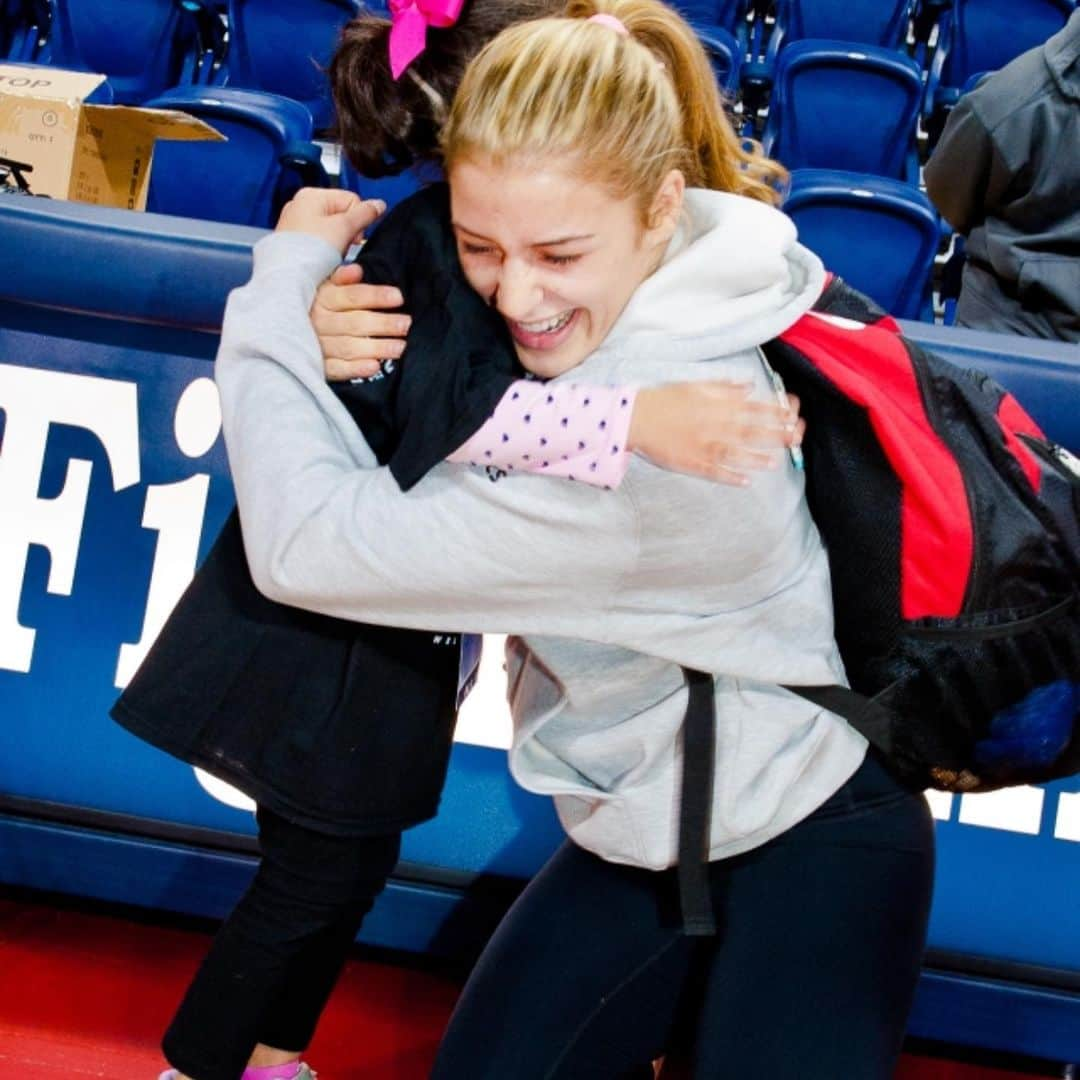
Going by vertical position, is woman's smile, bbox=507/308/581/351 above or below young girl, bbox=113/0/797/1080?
above

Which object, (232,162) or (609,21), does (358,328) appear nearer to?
(609,21)

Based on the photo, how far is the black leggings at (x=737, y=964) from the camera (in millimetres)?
1387

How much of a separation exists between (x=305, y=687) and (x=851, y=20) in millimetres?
5045

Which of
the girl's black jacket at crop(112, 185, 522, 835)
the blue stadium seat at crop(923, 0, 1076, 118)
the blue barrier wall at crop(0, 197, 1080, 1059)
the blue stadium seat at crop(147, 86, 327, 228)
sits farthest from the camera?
the blue stadium seat at crop(923, 0, 1076, 118)

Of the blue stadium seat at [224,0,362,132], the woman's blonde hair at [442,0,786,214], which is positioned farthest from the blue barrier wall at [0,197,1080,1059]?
the blue stadium seat at [224,0,362,132]

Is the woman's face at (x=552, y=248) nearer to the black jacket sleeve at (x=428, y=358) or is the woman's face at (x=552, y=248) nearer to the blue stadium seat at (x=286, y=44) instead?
the black jacket sleeve at (x=428, y=358)

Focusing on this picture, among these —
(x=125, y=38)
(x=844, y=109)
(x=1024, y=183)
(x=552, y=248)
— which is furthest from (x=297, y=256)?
(x=125, y=38)

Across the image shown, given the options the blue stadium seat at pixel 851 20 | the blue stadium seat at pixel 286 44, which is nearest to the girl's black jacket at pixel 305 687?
the blue stadium seat at pixel 286 44

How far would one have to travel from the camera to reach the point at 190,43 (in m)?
5.77

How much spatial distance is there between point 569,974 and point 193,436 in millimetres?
838

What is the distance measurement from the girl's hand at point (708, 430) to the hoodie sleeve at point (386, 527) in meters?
0.06

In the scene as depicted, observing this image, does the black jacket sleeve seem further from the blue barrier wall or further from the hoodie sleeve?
the blue barrier wall

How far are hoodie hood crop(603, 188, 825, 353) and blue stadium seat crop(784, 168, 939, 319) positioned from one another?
279 centimetres

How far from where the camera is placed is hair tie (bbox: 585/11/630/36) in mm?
1265
